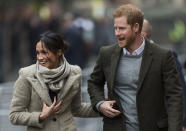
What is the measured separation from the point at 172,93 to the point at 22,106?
1146mm

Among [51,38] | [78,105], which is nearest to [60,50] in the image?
[51,38]

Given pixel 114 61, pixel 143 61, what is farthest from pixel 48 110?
pixel 143 61

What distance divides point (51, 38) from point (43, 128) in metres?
0.70

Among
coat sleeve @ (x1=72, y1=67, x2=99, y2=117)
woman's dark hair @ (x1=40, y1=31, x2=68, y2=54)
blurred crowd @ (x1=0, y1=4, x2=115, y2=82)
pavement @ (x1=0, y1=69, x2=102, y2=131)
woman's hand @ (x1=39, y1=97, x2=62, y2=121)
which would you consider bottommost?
blurred crowd @ (x1=0, y1=4, x2=115, y2=82)

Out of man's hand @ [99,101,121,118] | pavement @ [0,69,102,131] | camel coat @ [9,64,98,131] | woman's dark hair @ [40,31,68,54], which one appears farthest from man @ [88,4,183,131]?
pavement @ [0,69,102,131]

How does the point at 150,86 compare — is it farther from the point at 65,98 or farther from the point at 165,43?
the point at 165,43

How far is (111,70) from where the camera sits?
5.37 metres

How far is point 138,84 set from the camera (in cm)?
526

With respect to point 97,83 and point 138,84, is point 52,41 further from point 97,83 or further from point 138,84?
point 138,84

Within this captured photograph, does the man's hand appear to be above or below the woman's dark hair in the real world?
below

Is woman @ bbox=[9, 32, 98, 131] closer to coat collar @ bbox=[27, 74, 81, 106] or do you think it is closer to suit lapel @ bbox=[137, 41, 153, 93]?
coat collar @ bbox=[27, 74, 81, 106]

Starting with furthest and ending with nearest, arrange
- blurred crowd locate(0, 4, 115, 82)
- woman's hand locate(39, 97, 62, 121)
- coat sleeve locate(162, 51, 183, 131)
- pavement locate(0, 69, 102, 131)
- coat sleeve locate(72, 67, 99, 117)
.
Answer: blurred crowd locate(0, 4, 115, 82) < pavement locate(0, 69, 102, 131) < coat sleeve locate(72, 67, 99, 117) < woman's hand locate(39, 97, 62, 121) < coat sleeve locate(162, 51, 183, 131)

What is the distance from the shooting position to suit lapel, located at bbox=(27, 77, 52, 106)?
18.0 feet

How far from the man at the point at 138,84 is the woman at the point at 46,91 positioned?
13.2 inches
